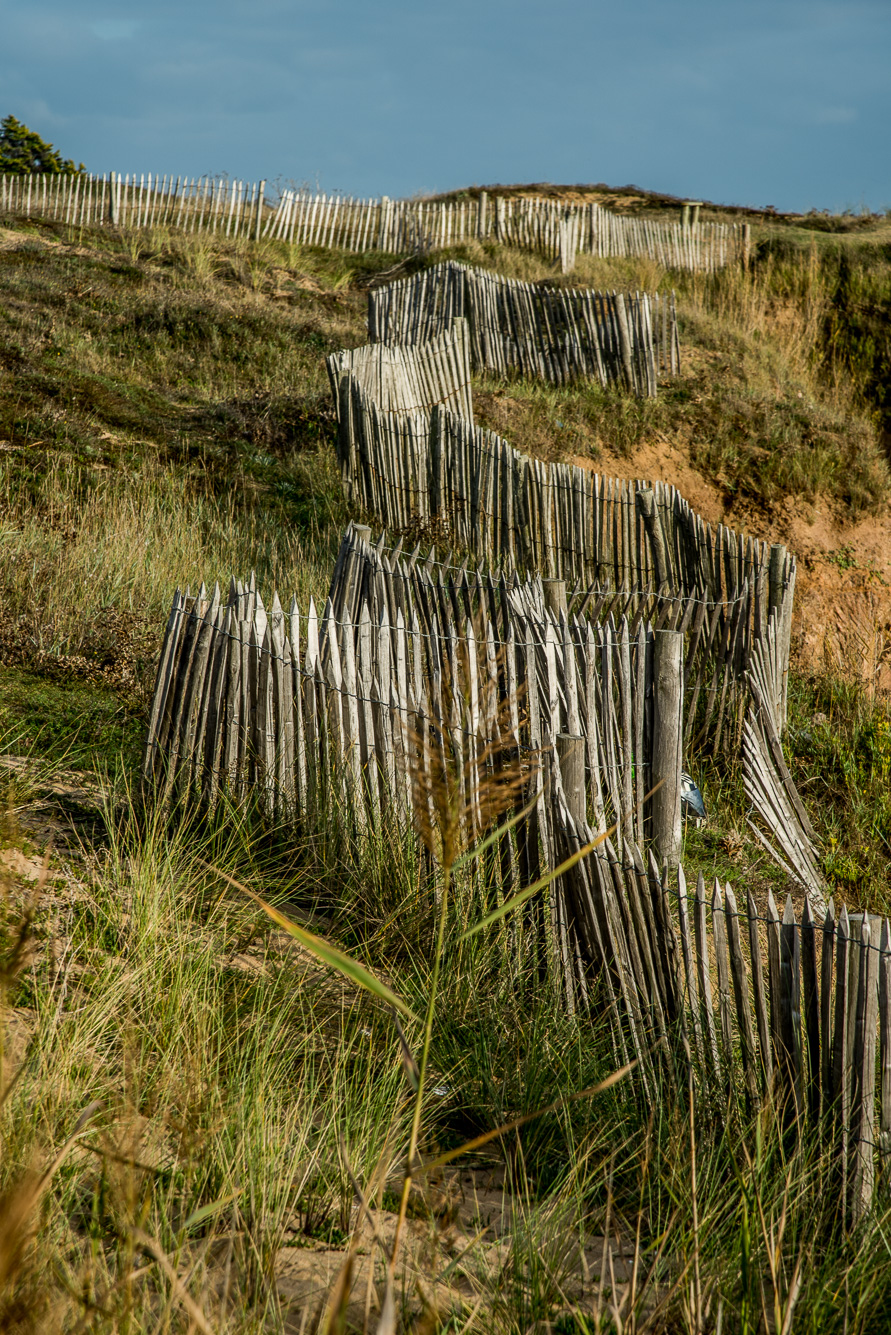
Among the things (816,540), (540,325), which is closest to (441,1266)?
(816,540)

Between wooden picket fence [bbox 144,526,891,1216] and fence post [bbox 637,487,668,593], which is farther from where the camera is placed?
fence post [bbox 637,487,668,593]

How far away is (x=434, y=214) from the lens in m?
19.8

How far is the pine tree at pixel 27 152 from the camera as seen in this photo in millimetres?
28672

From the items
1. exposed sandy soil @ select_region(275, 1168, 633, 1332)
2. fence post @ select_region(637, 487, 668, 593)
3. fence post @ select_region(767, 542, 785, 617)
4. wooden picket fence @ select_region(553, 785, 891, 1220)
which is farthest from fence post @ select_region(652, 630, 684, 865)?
fence post @ select_region(637, 487, 668, 593)

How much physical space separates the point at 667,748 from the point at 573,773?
1.04 m

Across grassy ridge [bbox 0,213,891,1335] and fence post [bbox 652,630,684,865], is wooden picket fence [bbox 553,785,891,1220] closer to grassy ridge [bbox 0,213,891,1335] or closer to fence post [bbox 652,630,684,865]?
grassy ridge [bbox 0,213,891,1335]

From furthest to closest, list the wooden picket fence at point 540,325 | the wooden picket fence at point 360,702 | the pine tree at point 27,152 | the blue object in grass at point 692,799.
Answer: the pine tree at point 27,152, the wooden picket fence at point 540,325, the blue object in grass at point 692,799, the wooden picket fence at point 360,702

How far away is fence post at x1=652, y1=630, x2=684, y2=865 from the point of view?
4.12m

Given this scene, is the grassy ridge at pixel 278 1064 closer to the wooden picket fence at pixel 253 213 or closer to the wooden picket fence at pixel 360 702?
the wooden picket fence at pixel 360 702

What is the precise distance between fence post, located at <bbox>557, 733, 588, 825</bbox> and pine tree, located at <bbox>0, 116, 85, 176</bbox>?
31.9 meters

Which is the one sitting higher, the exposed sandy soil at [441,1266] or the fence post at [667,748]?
the fence post at [667,748]

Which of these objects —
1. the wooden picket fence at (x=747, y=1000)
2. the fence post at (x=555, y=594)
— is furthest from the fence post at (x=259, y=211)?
the wooden picket fence at (x=747, y=1000)

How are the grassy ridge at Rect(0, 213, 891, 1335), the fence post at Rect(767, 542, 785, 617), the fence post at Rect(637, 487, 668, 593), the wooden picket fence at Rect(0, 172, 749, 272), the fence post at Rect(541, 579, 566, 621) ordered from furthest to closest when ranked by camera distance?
1. the wooden picket fence at Rect(0, 172, 749, 272)
2. the fence post at Rect(637, 487, 668, 593)
3. the fence post at Rect(767, 542, 785, 617)
4. the fence post at Rect(541, 579, 566, 621)
5. the grassy ridge at Rect(0, 213, 891, 1335)

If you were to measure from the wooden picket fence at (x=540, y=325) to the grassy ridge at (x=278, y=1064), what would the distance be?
4.90 meters
